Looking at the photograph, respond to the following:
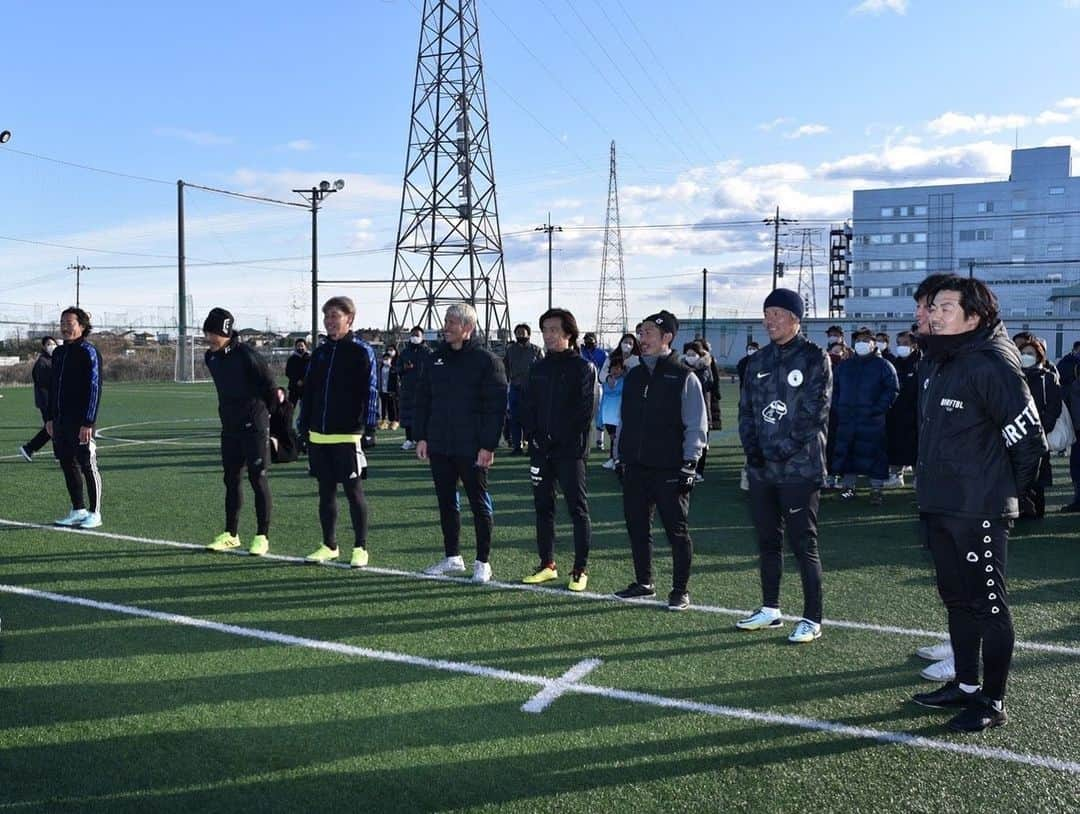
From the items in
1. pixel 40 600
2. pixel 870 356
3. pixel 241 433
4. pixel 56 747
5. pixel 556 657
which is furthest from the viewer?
pixel 870 356

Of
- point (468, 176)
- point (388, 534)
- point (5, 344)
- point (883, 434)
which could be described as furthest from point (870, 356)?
point (5, 344)

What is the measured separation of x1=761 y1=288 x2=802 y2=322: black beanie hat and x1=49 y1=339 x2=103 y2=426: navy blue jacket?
6.58 meters

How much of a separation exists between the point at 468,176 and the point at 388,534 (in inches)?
1381

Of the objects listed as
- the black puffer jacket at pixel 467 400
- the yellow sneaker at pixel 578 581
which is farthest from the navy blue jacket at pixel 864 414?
the black puffer jacket at pixel 467 400

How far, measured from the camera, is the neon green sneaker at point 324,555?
8026mm

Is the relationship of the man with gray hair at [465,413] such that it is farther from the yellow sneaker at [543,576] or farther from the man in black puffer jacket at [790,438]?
the man in black puffer jacket at [790,438]

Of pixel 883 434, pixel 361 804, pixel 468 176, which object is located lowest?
pixel 361 804

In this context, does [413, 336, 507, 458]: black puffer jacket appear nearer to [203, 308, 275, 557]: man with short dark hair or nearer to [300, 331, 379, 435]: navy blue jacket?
[300, 331, 379, 435]: navy blue jacket

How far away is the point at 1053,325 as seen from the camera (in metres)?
61.5

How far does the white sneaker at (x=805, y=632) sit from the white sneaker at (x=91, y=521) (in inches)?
277

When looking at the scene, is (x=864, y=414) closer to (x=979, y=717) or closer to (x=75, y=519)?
(x=979, y=717)

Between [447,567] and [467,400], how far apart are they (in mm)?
1422

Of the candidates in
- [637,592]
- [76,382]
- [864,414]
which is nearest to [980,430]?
[637,592]

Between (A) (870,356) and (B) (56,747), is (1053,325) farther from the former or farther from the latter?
(B) (56,747)
